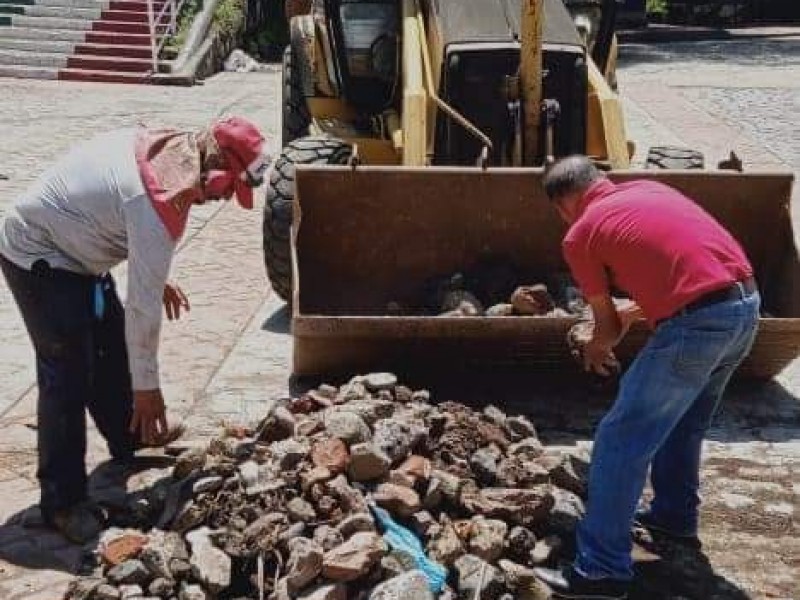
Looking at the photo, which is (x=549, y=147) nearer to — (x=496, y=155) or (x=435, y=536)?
(x=496, y=155)

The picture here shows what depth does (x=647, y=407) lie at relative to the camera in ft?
13.7

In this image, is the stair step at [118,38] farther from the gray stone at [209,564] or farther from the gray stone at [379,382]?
the gray stone at [209,564]

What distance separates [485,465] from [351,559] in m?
0.96

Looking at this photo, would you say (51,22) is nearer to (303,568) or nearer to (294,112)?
(294,112)

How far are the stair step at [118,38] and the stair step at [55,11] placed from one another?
0.61 metres

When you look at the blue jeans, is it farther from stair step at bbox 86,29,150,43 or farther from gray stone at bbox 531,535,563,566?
stair step at bbox 86,29,150,43

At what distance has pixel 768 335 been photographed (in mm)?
5832

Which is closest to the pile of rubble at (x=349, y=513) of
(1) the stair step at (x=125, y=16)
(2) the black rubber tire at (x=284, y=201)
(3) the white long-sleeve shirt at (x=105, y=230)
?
(3) the white long-sleeve shirt at (x=105, y=230)

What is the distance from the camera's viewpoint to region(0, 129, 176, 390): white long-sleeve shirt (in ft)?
14.1

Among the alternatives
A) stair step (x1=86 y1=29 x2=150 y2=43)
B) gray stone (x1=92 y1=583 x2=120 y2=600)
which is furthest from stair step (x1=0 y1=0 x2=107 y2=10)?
gray stone (x1=92 y1=583 x2=120 y2=600)

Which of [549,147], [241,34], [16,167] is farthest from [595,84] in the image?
[241,34]

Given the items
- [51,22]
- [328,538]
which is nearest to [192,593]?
[328,538]

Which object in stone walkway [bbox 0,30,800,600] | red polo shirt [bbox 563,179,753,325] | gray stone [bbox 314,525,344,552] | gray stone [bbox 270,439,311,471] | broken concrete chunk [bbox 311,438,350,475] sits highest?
red polo shirt [bbox 563,179,753,325]

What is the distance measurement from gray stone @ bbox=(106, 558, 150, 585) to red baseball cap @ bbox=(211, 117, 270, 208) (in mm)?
1332
